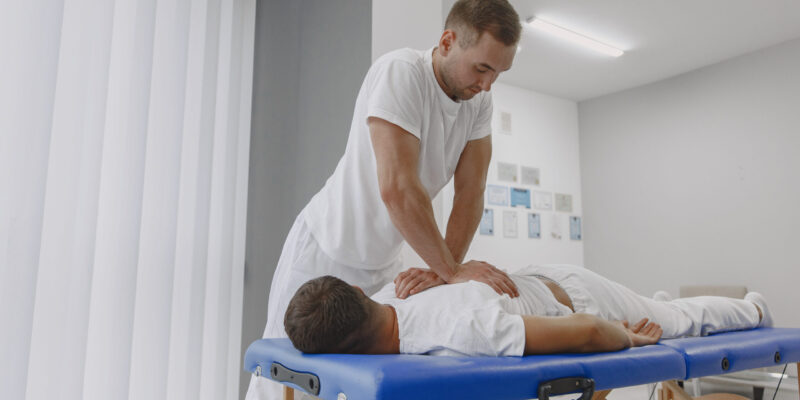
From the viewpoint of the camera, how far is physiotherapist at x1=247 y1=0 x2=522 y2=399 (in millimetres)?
1216

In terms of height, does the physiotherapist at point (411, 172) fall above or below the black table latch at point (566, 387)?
above

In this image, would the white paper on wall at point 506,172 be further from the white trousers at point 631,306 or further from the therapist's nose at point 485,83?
the therapist's nose at point 485,83

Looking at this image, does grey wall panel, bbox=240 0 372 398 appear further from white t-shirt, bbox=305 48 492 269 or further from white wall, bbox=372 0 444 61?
white t-shirt, bbox=305 48 492 269

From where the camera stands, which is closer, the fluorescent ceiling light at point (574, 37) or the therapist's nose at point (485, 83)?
the therapist's nose at point (485, 83)

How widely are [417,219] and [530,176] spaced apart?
4.44 meters

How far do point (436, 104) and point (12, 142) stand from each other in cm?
124

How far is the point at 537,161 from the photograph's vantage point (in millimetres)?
5578

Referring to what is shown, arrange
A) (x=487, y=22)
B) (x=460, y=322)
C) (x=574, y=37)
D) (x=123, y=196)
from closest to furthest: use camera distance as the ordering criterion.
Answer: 1. (x=460, y=322)
2. (x=487, y=22)
3. (x=123, y=196)
4. (x=574, y=37)

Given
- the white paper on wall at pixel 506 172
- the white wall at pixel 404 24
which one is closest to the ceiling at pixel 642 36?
the white paper on wall at pixel 506 172

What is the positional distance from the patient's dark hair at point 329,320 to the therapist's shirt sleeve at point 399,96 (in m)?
0.40

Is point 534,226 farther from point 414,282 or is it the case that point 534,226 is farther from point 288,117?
point 414,282

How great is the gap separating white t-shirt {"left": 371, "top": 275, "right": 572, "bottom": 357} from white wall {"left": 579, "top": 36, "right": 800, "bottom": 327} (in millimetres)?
4136

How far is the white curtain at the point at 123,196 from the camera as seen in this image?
5.15ft

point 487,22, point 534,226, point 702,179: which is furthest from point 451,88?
point 702,179
